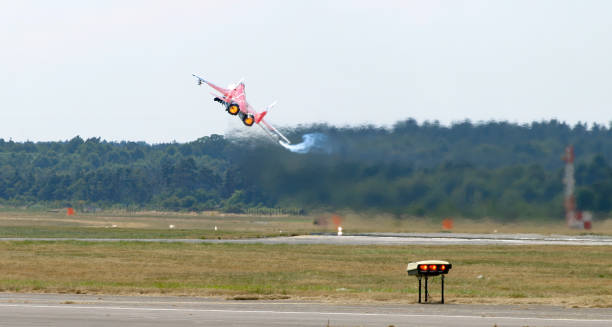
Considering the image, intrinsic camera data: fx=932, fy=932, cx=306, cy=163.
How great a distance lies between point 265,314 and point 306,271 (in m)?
23.9

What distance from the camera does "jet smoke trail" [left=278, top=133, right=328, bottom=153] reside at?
65688 millimetres

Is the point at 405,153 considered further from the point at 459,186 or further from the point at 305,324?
the point at 305,324

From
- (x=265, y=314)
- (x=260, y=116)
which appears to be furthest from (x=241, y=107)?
(x=265, y=314)

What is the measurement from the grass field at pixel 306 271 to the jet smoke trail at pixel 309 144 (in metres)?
7.43

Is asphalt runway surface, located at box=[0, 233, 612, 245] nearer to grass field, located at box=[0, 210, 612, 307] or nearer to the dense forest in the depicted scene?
grass field, located at box=[0, 210, 612, 307]

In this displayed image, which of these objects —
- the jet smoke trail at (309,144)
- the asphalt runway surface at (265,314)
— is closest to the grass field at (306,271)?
the asphalt runway surface at (265,314)

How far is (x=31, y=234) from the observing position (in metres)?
93.2

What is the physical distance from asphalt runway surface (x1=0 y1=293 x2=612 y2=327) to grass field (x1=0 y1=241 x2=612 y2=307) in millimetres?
2475

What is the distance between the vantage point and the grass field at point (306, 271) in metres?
Result: 38.1

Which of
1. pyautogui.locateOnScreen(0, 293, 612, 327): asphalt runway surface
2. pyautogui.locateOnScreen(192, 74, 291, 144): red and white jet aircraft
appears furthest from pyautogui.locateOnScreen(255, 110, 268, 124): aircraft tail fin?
pyautogui.locateOnScreen(0, 293, 612, 327): asphalt runway surface

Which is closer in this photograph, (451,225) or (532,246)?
(451,225)

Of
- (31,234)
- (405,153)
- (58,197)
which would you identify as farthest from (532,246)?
(58,197)

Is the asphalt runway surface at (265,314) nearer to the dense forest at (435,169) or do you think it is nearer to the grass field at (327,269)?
the grass field at (327,269)

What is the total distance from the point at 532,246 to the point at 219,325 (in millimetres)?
51340
